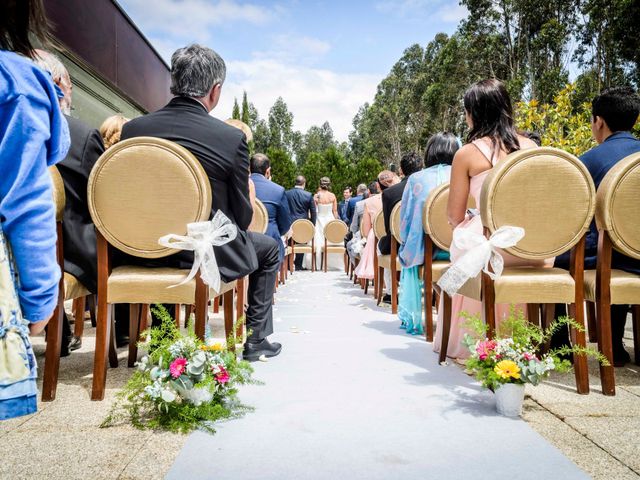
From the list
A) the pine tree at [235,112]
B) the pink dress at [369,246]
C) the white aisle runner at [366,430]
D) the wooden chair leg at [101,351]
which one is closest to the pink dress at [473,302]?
the white aisle runner at [366,430]

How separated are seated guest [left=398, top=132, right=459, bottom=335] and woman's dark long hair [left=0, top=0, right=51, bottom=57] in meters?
3.16

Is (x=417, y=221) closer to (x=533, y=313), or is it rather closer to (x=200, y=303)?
(x=533, y=313)

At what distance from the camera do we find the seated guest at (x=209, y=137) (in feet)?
8.35

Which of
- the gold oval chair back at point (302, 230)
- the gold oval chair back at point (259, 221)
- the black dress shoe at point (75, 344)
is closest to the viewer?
the black dress shoe at point (75, 344)

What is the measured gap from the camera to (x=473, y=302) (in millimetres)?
3160

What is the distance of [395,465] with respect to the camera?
5.45 ft

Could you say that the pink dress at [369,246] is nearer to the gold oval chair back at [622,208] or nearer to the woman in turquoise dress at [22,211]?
the gold oval chair back at [622,208]

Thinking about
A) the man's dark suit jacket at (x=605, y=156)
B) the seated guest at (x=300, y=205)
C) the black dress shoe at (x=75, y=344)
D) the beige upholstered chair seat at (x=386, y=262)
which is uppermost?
the seated guest at (x=300, y=205)

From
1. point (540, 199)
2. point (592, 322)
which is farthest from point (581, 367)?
point (592, 322)

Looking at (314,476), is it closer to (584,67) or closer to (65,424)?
(65,424)

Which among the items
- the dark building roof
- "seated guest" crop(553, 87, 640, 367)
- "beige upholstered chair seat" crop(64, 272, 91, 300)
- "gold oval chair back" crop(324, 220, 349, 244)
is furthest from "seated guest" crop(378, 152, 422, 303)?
"gold oval chair back" crop(324, 220, 349, 244)

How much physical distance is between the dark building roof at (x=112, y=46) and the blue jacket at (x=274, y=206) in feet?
8.85

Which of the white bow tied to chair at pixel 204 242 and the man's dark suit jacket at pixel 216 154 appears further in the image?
the man's dark suit jacket at pixel 216 154

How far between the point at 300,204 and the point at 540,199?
6.80 m
